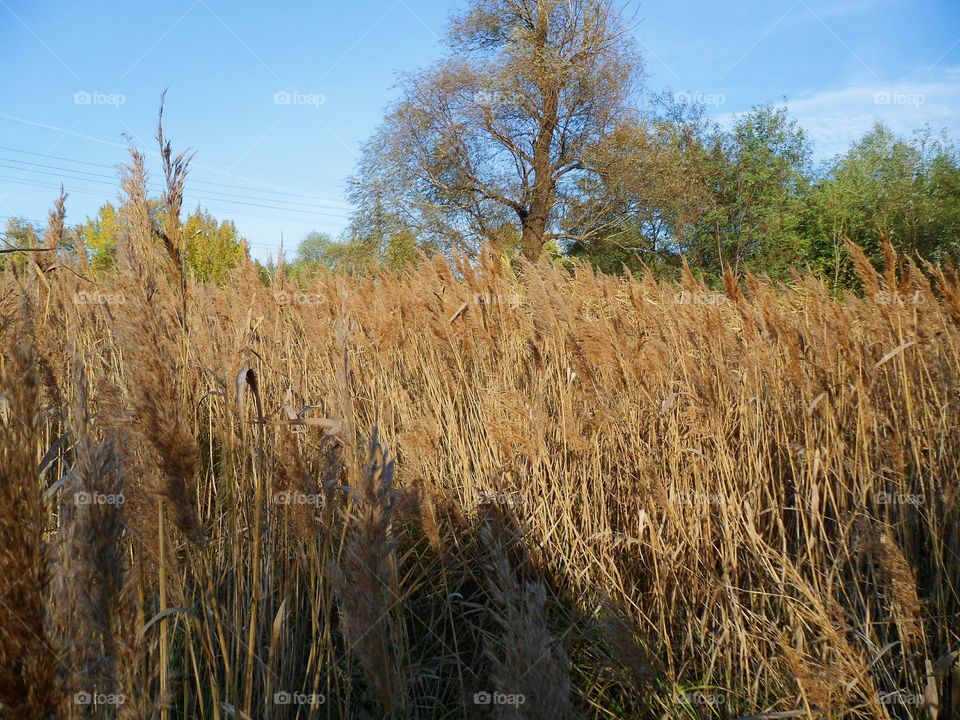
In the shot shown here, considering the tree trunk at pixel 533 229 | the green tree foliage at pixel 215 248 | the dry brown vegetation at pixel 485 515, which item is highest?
the tree trunk at pixel 533 229

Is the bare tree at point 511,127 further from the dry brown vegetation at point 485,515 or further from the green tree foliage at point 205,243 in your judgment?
the dry brown vegetation at point 485,515

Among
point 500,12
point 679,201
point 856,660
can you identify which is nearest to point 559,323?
point 856,660

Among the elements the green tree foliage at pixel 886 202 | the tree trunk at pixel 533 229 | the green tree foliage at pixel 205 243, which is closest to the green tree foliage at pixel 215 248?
the green tree foliage at pixel 205 243

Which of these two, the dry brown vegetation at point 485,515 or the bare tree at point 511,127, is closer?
the dry brown vegetation at point 485,515

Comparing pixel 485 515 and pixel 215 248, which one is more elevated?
pixel 215 248

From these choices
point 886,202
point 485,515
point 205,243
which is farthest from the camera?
point 886,202

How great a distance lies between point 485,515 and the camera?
7.85ft

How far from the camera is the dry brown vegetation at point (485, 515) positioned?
100 cm

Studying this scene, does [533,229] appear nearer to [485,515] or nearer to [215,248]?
[215,248]

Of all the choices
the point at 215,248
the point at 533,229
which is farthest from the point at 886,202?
the point at 215,248

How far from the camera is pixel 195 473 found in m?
1.16

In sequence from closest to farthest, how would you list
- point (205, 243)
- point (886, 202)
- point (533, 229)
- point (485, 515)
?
point (485, 515), point (205, 243), point (886, 202), point (533, 229)

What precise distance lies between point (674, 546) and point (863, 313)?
1.49 metres

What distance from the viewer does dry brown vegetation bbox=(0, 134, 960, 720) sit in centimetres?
100
